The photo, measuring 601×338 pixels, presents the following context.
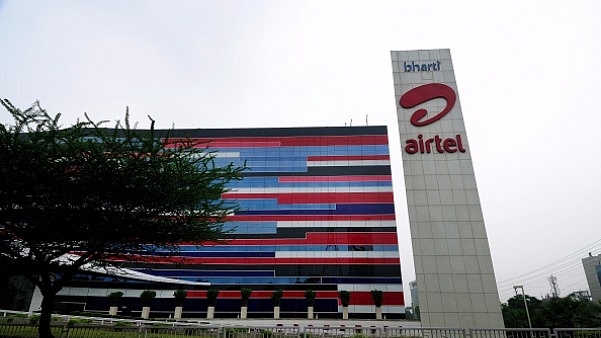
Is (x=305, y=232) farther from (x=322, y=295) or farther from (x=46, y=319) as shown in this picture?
(x=46, y=319)

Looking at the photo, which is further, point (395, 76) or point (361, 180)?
point (361, 180)

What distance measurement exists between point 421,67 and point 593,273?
8608 centimetres

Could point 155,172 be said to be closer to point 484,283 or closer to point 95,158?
point 95,158

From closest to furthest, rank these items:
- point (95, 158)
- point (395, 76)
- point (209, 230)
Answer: point (95, 158) → point (209, 230) → point (395, 76)

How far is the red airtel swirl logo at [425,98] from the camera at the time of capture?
21.9 m

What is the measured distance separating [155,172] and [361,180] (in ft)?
100

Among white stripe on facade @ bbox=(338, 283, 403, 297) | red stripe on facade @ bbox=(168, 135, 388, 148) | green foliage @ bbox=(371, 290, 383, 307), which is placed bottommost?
green foliage @ bbox=(371, 290, 383, 307)

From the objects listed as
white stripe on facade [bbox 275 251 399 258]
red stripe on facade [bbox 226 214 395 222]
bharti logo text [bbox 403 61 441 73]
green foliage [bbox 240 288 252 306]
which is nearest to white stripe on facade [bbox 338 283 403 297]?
white stripe on facade [bbox 275 251 399 258]

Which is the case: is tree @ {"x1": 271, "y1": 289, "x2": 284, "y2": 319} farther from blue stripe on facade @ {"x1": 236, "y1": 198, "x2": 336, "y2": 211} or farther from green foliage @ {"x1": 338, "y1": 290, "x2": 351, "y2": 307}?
blue stripe on facade @ {"x1": 236, "y1": 198, "x2": 336, "y2": 211}

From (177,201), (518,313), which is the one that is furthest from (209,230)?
(518,313)

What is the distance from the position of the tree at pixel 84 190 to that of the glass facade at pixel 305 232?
19764mm

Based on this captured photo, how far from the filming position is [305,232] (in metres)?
38.2

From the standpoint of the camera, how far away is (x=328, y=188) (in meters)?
40.1

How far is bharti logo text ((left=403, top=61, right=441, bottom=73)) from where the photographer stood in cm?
2333
